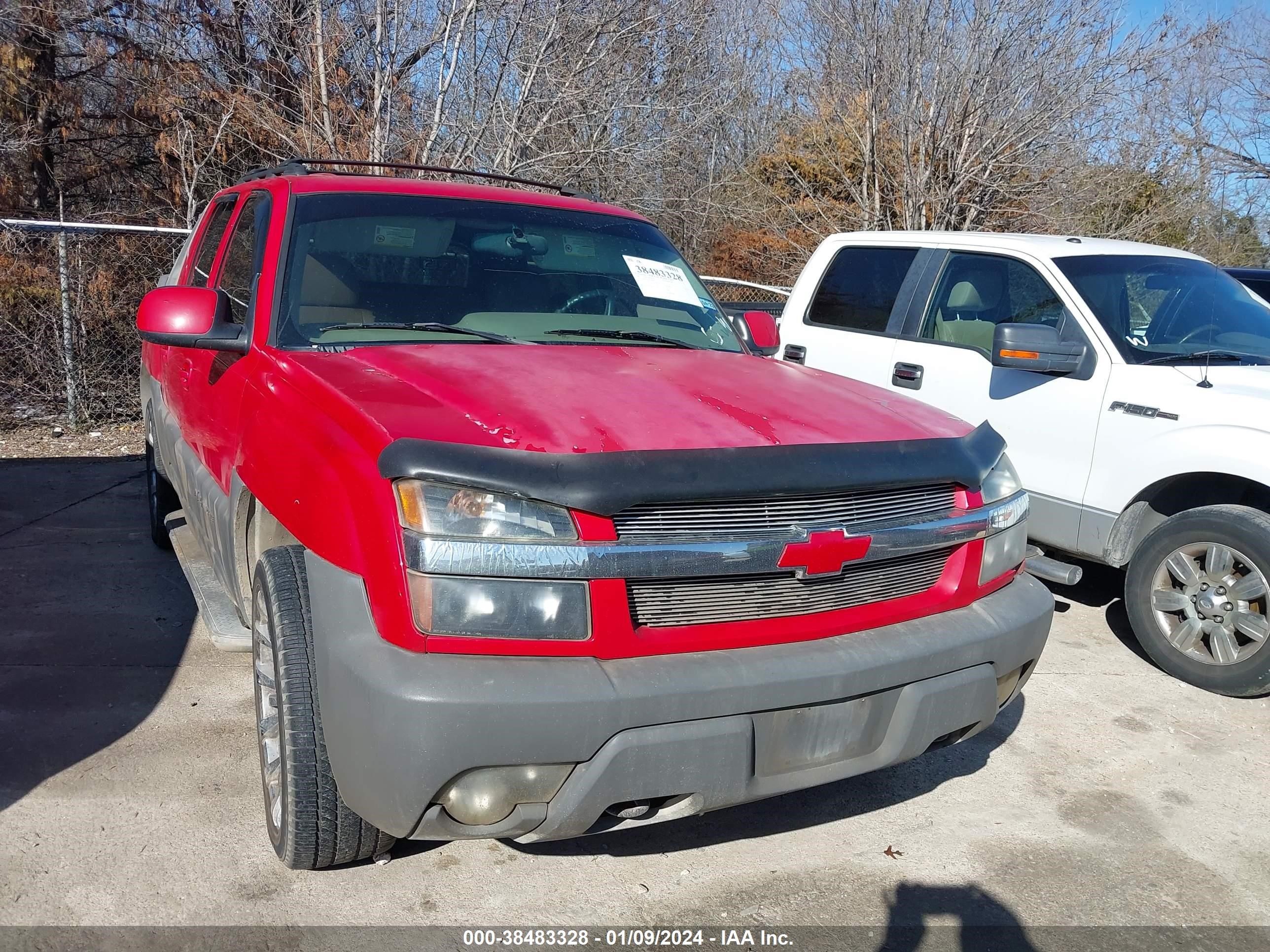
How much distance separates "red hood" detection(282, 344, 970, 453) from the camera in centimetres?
253

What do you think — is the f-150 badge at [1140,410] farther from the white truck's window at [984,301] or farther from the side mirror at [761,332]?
the side mirror at [761,332]

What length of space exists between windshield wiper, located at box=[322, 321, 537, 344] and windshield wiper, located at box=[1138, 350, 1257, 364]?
125 inches

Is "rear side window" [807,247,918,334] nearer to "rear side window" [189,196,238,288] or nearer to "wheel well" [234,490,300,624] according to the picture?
"rear side window" [189,196,238,288]

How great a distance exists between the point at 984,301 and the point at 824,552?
12.0 ft

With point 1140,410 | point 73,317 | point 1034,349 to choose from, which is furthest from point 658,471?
point 73,317

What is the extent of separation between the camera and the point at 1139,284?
5449 mm

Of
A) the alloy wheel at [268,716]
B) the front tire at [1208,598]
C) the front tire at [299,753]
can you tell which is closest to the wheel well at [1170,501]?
the front tire at [1208,598]

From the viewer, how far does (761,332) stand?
4.27m

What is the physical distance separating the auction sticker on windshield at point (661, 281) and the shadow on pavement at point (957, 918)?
7.34 ft

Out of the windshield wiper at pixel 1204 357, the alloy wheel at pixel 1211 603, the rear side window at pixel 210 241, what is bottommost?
the alloy wheel at pixel 1211 603

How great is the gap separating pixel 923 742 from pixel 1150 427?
8.82 ft

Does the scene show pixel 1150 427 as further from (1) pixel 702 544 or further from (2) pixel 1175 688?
(1) pixel 702 544

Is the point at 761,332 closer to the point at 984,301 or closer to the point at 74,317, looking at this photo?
the point at 984,301

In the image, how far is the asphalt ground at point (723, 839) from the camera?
2.79 m
